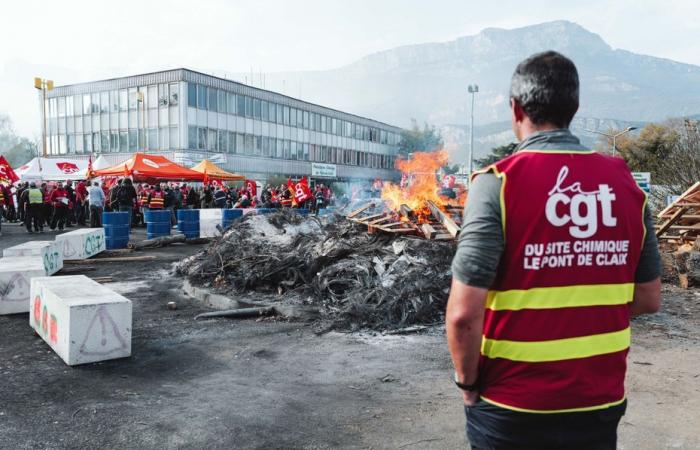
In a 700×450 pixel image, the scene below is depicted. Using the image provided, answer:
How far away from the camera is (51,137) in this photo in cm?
5166

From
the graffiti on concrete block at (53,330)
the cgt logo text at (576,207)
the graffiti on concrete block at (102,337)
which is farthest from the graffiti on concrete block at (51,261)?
the cgt logo text at (576,207)

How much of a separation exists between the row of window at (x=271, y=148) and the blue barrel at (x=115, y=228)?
28.9 meters

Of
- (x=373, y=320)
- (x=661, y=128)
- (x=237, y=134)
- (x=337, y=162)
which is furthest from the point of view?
(x=337, y=162)

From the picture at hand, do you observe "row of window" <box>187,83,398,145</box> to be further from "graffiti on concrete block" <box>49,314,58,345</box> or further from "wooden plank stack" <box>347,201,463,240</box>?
"graffiti on concrete block" <box>49,314,58,345</box>

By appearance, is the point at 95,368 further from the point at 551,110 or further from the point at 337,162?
the point at 337,162

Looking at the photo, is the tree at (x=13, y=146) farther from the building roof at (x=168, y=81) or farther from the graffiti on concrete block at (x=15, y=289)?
the graffiti on concrete block at (x=15, y=289)

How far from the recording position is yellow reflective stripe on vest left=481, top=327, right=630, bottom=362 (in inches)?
69.3

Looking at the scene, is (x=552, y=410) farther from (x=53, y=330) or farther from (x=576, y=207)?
(x=53, y=330)

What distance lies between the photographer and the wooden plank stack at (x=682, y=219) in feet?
37.4

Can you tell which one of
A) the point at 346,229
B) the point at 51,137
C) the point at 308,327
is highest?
the point at 51,137

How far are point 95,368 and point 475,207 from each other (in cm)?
504

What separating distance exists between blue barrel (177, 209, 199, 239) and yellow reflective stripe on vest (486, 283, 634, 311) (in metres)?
17.4

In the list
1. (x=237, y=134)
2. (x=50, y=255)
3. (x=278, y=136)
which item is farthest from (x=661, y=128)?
(x=50, y=255)

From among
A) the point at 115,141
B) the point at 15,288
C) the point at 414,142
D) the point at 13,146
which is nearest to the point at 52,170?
the point at 115,141
